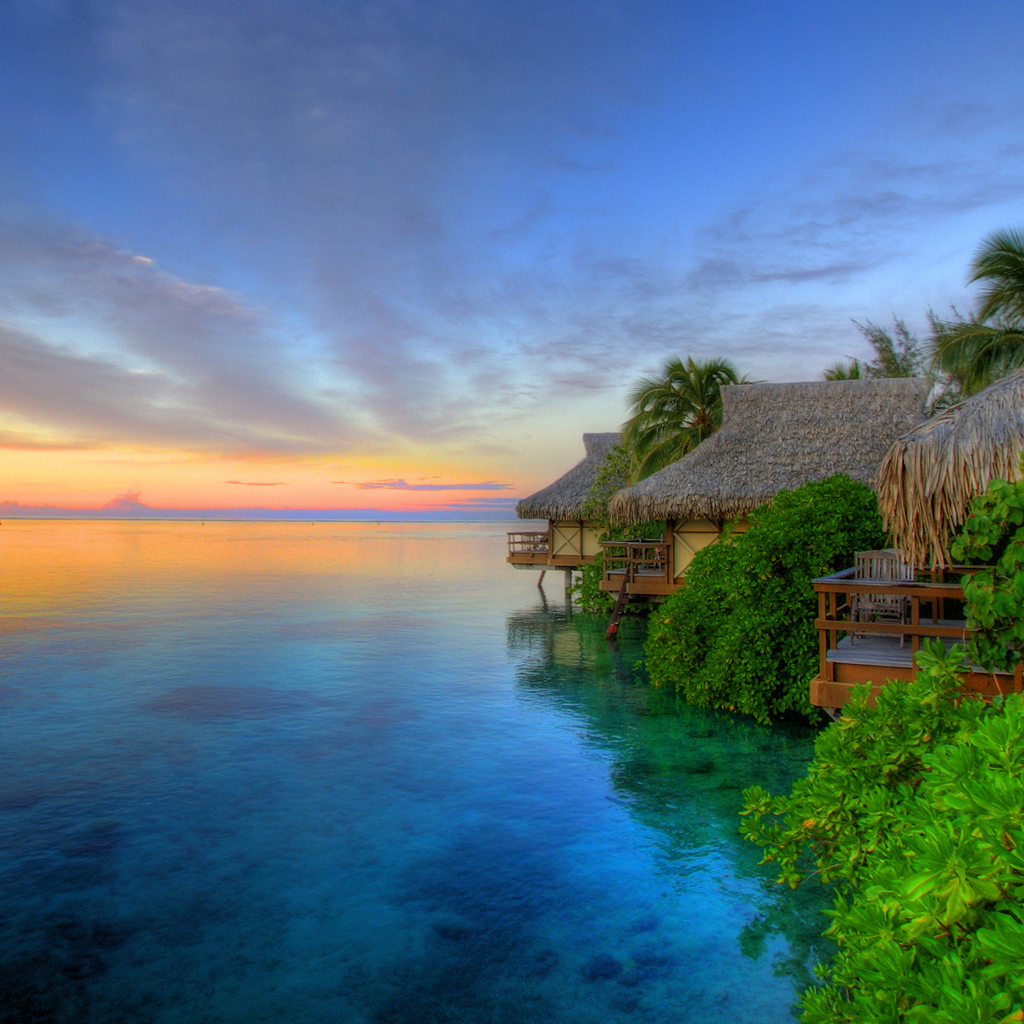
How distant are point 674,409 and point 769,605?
36.5 ft

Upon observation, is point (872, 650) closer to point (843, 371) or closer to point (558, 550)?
point (558, 550)

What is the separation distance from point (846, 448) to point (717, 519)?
9.44 ft

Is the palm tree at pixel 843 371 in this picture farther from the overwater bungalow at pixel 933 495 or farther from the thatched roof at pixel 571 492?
the overwater bungalow at pixel 933 495

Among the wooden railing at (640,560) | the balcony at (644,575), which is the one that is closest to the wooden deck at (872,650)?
the balcony at (644,575)

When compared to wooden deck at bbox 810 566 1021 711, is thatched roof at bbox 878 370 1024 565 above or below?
above

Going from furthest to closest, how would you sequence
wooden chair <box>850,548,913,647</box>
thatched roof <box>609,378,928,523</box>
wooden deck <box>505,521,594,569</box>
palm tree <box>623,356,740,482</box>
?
wooden deck <box>505,521,594,569</box> < palm tree <box>623,356,740,482</box> < thatched roof <box>609,378,928,523</box> < wooden chair <box>850,548,913,647</box>

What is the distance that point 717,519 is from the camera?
15578mm

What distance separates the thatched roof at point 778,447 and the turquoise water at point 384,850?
3.75 m

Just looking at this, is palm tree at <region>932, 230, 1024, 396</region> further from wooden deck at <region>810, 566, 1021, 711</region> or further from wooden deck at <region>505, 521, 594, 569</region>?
wooden deck at <region>505, 521, 594, 569</region>

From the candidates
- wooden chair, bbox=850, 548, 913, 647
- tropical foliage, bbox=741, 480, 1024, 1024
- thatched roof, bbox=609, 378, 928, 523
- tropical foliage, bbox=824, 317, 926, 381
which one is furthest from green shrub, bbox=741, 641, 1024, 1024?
tropical foliage, bbox=824, 317, 926, 381

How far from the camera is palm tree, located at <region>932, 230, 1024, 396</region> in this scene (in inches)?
571

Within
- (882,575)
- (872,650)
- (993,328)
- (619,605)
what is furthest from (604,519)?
(872,650)

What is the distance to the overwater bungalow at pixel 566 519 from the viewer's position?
23.9m

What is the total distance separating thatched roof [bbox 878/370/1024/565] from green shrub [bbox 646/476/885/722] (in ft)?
10.4
